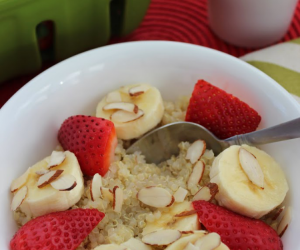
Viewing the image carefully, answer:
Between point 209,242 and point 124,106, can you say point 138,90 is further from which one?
point 209,242

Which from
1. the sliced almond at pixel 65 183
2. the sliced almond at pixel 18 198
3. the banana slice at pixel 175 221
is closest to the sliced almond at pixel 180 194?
the banana slice at pixel 175 221

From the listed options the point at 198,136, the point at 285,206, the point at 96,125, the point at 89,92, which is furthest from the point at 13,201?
the point at 285,206

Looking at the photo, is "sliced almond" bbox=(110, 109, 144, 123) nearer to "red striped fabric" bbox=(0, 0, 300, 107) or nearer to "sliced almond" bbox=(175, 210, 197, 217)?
"sliced almond" bbox=(175, 210, 197, 217)

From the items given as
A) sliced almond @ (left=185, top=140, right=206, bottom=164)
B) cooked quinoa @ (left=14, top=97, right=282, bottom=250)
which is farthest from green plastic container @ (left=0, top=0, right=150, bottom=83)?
sliced almond @ (left=185, top=140, right=206, bottom=164)

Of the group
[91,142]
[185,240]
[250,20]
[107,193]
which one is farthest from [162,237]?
[250,20]

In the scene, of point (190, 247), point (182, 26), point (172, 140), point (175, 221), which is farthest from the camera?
point (182, 26)

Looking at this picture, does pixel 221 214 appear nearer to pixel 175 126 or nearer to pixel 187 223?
pixel 187 223

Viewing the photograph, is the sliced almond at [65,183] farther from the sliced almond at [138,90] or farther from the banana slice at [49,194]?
the sliced almond at [138,90]
